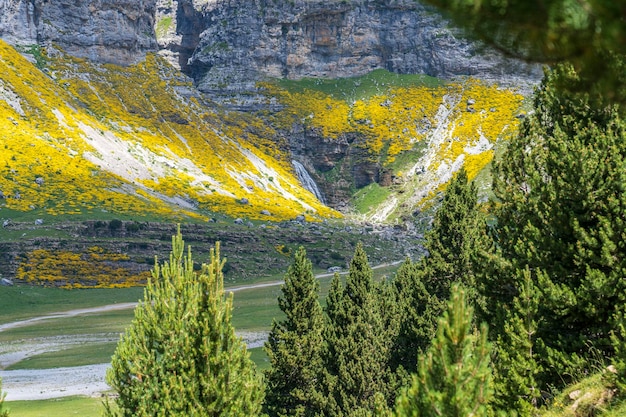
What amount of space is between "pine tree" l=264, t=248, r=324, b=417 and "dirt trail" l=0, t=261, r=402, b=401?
6077 millimetres

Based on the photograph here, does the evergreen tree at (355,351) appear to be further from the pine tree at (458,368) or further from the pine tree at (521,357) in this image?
the pine tree at (458,368)

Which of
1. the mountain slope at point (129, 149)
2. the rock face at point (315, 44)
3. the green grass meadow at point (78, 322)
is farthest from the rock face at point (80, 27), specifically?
the green grass meadow at point (78, 322)

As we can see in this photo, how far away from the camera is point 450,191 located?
25.0 meters

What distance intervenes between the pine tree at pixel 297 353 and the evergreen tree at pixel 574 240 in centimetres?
996

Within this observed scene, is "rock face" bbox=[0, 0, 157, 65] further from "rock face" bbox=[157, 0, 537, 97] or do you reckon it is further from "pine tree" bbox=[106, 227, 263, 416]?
"pine tree" bbox=[106, 227, 263, 416]

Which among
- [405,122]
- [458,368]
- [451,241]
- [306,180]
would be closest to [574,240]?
[458,368]

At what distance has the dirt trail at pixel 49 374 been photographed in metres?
33.0

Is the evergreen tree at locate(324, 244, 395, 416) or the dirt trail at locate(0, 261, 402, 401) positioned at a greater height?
the evergreen tree at locate(324, 244, 395, 416)

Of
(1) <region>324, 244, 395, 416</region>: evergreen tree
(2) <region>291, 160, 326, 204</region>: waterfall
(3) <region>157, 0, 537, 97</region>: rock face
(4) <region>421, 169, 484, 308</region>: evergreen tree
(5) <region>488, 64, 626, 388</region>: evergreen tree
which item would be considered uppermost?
(3) <region>157, 0, 537, 97</region>: rock face

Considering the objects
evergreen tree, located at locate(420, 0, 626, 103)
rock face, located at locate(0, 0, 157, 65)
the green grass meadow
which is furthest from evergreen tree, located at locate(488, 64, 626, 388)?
rock face, located at locate(0, 0, 157, 65)

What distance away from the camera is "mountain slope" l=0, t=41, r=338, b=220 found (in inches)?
3538

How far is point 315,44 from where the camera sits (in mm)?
168125

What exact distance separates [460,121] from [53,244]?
93.8 m

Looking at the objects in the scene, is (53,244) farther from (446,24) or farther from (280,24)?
(280,24)
